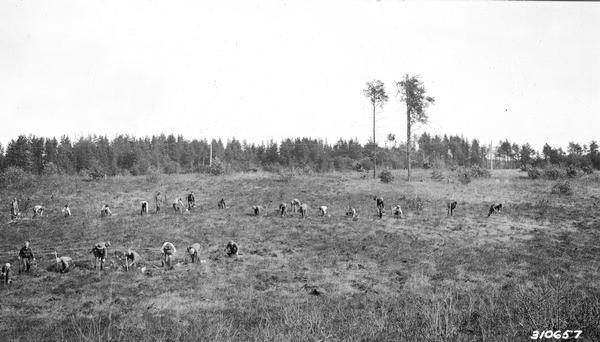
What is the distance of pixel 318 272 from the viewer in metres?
19.4

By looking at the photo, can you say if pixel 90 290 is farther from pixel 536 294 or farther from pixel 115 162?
pixel 115 162

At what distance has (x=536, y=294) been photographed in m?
6.05

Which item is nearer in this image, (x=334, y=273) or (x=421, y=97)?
(x=334, y=273)

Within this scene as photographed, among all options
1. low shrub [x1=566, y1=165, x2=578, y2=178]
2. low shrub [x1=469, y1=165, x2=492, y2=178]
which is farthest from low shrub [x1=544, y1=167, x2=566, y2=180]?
low shrub [x1=469, y1=165, x2=492, y2=178]

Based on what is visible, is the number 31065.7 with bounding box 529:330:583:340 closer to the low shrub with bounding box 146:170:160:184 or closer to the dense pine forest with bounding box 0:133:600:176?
the low shrub with bounding box 146:170:160:184

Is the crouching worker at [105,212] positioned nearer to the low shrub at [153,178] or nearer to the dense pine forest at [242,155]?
the low shrub at [153,178]

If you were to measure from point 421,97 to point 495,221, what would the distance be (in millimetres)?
21454

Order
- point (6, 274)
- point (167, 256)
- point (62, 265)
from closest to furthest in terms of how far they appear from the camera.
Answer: point (6, 274) < point (62, 265) < point (167, 256)

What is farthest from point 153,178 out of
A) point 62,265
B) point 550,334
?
point 550,334

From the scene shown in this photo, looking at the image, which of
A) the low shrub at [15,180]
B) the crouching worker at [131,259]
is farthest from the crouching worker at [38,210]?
the crouching worker at [131,259]

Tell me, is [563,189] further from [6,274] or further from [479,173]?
[6,274]

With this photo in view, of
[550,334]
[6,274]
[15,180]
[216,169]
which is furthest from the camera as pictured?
[216,169]

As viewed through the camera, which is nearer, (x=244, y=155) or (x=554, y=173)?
(x=554, y=173)

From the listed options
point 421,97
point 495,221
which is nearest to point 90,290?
point 495,221
